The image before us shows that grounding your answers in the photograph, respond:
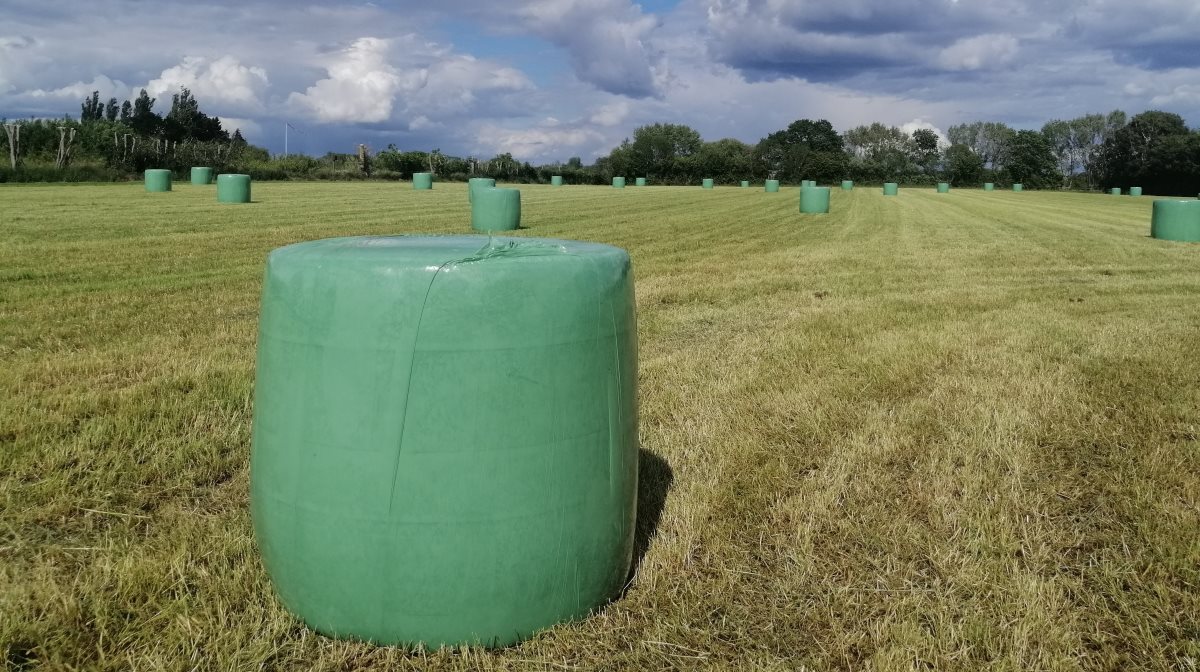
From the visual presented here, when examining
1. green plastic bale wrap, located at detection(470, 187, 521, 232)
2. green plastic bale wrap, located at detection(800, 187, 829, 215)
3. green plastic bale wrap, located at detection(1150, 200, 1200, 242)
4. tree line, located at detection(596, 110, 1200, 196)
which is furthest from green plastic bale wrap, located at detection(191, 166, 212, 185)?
tree line, located at detection(596, 110, 1200, 196)

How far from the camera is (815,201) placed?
27.3 metres

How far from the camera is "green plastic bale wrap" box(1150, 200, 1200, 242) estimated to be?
1759 centimetres

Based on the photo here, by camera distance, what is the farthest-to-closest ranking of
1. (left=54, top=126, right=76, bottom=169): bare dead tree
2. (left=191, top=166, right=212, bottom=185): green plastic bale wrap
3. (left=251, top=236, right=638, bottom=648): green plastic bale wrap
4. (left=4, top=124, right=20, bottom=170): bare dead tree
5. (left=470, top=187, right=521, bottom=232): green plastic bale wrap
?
(left=54, top=126, right=76, bottom=169): bare dead tree, (left=191, top=166, right=212, bottom=185): green plastic bale wrap, (left=4, top=124, right=20, bottom=170): bare dead tree, (left=470, top=187, right=521, bottom=232): green plastic bale wrap, (left=251, top=236, right=638, bottom=648): green plastic bale wrap

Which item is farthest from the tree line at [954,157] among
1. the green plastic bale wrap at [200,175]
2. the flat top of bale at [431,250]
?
the flat top of bale at [431,250]

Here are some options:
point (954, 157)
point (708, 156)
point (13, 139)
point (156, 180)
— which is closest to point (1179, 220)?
point (156, 180)

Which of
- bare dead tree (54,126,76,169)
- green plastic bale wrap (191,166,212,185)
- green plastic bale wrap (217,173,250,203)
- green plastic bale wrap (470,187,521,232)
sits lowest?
green plastic bale wrap (470,187,521,232)

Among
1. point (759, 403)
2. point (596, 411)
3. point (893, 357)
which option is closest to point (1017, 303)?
point (893, 357)

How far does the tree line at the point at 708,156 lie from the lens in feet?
132

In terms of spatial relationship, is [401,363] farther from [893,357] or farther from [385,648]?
[893,357]

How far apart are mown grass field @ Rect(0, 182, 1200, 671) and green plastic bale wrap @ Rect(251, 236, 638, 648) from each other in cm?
18

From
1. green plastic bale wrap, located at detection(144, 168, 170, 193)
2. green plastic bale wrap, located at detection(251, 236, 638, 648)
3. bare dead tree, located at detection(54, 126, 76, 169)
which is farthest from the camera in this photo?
bare dead tree, located at detection(54, 126, 76, 169)

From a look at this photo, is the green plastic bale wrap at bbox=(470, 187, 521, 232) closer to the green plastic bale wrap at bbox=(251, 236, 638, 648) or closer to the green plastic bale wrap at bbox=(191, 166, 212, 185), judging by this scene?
the green plastic bale wrap at bbox=(251, 236, 638, 648)

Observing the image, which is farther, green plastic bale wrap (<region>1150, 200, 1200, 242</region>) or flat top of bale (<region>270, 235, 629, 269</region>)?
green plastic bale wrap (<region>1150, 200, 1200, 242</region>)

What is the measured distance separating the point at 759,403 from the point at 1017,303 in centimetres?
548
